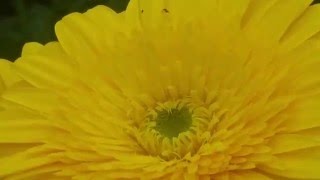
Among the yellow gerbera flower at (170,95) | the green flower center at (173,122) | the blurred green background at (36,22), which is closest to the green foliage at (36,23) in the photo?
the blurred green background at (36,22)

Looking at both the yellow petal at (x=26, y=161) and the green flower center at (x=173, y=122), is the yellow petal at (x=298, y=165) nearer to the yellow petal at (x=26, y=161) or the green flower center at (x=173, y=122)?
the green flower center at (x=173, y=122)

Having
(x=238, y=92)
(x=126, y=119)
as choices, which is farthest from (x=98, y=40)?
(x=238, y=92)

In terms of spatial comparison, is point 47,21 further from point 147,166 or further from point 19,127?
point 147,166

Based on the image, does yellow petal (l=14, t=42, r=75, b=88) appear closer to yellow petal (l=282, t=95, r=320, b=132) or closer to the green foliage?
the green foliage

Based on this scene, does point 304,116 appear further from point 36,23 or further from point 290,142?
point 36,23

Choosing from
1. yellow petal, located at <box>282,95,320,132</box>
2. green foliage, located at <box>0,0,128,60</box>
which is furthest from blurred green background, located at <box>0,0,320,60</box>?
yellow petal, located at <box>282,95,320,132</box>

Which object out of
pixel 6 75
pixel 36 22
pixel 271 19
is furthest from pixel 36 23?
pixel 271 19
